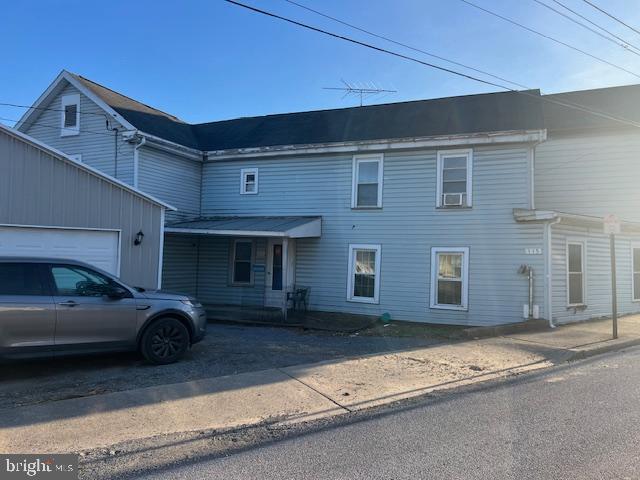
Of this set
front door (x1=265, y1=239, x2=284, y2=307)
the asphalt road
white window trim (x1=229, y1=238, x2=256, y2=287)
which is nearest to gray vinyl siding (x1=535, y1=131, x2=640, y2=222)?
front door (x1=265, y1=239, x2=284, y2=307)

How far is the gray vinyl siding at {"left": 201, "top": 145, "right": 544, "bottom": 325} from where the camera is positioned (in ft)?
43.8

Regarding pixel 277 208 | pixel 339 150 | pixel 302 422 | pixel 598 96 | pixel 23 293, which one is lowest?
pixel 302 422

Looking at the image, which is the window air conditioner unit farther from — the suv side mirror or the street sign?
the suv side mirror

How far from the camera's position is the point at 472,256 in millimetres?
13719

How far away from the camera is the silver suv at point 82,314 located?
6.72 m

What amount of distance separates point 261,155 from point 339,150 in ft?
8.78

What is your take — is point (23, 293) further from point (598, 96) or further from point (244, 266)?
point (598, 96)

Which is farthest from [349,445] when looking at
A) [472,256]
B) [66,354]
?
[472,256]

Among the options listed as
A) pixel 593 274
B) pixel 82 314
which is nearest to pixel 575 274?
pixel 593 274

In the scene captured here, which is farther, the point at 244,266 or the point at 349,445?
the point at 244,266

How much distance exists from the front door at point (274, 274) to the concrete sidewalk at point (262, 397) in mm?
7192

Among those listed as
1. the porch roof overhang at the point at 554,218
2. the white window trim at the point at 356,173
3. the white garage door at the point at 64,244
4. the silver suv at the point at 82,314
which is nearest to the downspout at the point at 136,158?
the white garage door at the point at 64,244

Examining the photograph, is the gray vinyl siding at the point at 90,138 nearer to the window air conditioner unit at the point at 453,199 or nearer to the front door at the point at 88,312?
the front door at the point at 88,312

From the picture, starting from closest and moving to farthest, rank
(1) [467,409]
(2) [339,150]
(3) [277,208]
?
(1) [467,409] → (2) [339,150] → (3) [277,208]
